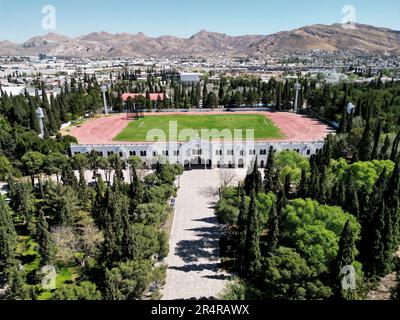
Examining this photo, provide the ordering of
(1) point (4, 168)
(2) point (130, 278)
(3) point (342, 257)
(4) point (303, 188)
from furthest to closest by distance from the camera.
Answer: (1) point (4, 168), (4) point (303, 188), (2) point (130, 278), (3) point (342, 257)

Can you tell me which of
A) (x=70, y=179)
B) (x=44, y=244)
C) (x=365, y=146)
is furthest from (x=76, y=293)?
(x=365, y=146)

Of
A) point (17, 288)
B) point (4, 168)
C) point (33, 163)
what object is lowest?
point (17, 288)

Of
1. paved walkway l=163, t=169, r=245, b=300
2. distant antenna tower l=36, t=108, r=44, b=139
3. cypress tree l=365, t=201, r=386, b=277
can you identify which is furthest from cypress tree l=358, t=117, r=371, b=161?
distant antenna tower l=36, t=108, r=44, b=139

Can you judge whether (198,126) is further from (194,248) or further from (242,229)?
(242,229)

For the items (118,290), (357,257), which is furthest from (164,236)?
(357,257)

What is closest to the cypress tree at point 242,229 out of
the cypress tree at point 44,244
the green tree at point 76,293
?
the green tree at point 76,293

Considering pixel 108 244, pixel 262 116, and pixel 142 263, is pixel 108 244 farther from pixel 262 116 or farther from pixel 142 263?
pixel 262 116

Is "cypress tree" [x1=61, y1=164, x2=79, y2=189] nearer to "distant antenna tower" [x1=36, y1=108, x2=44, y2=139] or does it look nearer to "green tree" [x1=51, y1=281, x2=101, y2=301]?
"green tree" [x1=51, y1=281, x2=101, y2=301]
